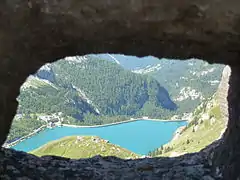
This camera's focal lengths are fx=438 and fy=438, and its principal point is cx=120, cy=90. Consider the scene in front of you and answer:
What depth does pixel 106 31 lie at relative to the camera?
978 cm

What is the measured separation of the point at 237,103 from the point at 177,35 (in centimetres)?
414

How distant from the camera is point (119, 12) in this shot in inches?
359

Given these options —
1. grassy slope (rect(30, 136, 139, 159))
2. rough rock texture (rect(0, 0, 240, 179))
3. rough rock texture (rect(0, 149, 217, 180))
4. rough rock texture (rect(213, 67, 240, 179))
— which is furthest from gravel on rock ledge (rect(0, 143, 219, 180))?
grassy slope (rect(30, 136, 139, 159))

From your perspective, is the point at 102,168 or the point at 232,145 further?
the point at 102,168

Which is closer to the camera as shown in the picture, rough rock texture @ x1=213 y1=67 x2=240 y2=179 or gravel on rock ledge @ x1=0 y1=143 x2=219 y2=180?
A: rough rock texture @ x1=213 y1=67 x2=240 y2=179

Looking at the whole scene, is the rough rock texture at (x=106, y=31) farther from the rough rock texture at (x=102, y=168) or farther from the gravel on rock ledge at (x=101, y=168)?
the rough rock texture at (x=102, y=168)

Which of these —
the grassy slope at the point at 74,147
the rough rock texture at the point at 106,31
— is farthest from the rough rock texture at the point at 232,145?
the grassy slope at the point at 74,147

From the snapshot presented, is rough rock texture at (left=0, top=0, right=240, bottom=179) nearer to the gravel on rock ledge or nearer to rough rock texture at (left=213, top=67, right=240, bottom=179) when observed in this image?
rough rock texture at (left=213, top=67, right=240, bottom=179)

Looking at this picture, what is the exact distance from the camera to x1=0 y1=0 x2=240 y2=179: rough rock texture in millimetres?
9039

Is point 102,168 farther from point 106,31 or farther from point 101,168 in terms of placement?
point 106,31

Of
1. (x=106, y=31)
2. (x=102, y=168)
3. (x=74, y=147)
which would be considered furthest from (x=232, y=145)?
(x=74, y=147)

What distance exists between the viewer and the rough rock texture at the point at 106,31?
9039 millimetres

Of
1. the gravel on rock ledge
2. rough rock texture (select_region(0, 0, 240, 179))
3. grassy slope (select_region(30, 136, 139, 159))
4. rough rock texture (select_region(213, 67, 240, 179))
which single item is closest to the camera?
rough rock texture (select_region(0, 0, 240, 179))

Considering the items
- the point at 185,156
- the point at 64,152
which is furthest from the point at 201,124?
the point at 185,156
